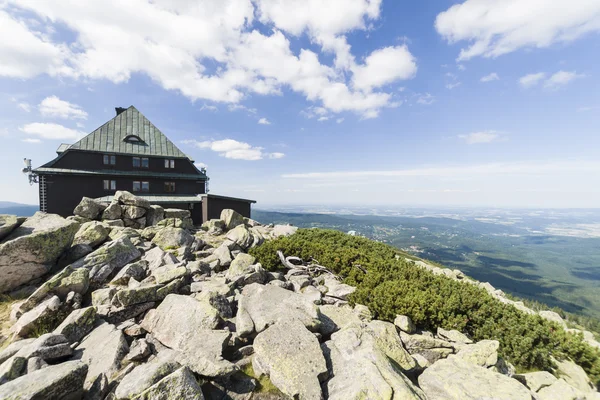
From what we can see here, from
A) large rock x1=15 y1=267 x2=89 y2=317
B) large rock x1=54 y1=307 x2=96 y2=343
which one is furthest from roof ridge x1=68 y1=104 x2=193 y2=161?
large rock x1=54 y1=307 x2=96 y2=343

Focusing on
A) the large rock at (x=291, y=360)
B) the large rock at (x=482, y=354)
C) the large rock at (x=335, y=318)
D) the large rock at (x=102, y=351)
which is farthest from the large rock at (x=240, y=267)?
the large rock at (x=482, y=354)

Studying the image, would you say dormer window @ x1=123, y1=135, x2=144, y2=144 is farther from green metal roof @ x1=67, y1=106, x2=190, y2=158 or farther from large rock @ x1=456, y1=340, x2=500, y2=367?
large rock @ x1=456, y1=340, x2=500, y2=367

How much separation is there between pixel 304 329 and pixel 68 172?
44328mm

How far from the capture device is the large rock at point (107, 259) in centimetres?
1163

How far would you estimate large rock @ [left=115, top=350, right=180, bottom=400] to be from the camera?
474cm

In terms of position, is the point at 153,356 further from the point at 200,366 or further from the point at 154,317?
the point at 200,366

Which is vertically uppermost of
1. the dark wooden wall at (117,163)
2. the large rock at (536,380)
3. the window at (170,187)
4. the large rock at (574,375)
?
the dark wooden wall at (117,163)

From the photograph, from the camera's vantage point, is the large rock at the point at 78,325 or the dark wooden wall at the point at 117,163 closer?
the large rock at the point at 78,325

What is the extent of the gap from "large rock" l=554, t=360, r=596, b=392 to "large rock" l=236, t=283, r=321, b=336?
876 centimetres

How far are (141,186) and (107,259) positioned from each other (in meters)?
31.9

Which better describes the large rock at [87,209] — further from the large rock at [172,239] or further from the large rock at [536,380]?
the large rock at [536,380]

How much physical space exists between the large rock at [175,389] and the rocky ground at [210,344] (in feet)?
0.06

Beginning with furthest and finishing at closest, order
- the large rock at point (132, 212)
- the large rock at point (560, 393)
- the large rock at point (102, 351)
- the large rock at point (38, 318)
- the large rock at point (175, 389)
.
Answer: the large rock at point (132, 212) < the large rock at point (38, 318) < the large rock at point (560, 393) < the large rock at point (102, 351) < the large rock at point (175, 389)

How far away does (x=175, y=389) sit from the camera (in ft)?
15.8
